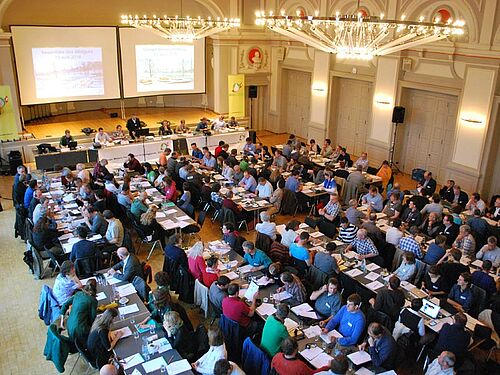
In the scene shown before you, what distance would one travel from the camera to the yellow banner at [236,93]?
61.5ft

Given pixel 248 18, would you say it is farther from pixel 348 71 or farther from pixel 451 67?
pixel 451 67

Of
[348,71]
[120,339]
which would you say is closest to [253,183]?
[120,339]

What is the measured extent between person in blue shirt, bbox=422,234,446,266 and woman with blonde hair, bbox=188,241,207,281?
12.5 feet

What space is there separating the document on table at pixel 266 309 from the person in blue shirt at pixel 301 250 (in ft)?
4.30

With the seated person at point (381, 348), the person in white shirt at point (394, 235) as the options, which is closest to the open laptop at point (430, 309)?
the seated person at point (381, 348)

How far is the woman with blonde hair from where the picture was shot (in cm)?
724

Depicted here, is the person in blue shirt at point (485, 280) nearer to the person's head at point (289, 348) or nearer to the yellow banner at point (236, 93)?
the person's head at point (289, 348)

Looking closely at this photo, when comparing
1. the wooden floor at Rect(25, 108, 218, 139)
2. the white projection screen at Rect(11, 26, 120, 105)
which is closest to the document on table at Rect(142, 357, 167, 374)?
the wooden floor at Rect(25, 108, 218, 139)

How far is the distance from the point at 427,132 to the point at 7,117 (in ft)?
43.4

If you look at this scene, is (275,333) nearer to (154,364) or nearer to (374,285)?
(154,364)

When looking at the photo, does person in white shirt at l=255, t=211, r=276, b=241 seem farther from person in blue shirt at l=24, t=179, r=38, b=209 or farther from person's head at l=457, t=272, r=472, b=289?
person in blue shirt at l=24, t=179, r=38, b=209

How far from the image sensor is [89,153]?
47.6 feet

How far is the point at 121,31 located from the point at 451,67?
11622 millimetres

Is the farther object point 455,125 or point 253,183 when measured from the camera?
point 455,125
